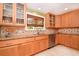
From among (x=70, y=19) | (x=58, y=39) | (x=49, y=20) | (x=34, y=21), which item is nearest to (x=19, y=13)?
(x=34, y=21)

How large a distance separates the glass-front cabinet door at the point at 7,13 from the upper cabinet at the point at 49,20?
1533 millimetres

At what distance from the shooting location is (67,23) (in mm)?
3920

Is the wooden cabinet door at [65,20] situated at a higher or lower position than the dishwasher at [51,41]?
higher

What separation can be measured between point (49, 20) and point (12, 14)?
5.68 feet

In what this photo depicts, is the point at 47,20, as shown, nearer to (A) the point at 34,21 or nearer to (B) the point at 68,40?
(A) the point at 34,21

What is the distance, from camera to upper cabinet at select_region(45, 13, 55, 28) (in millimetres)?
3621

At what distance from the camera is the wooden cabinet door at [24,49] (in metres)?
2.30

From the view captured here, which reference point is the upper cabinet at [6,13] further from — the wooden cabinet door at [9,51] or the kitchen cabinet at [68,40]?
the kitchen cabinet at [68,40]

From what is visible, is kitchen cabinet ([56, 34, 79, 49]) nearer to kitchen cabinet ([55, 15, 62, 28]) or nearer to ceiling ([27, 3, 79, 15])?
kitchen cabinet ([55, 15, 62, 28])

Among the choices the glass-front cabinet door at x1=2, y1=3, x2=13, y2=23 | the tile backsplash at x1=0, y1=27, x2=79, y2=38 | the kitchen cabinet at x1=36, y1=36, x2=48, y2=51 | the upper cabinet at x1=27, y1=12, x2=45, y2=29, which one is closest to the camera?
the glass-front cabinet door at x1=2, y1=3, x2=13, y2=23

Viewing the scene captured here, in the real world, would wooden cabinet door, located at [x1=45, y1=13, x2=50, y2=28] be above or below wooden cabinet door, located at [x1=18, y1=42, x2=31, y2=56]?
above

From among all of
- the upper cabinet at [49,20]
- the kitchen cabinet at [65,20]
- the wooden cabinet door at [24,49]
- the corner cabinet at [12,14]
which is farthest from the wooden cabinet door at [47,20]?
the wooden cabinet door at [24,49]

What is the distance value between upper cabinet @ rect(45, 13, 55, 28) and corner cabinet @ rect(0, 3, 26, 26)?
105cm

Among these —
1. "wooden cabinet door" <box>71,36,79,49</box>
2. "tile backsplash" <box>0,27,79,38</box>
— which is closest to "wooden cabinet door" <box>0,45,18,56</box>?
"tile backsplash" <box>0,27,79,38</box>
